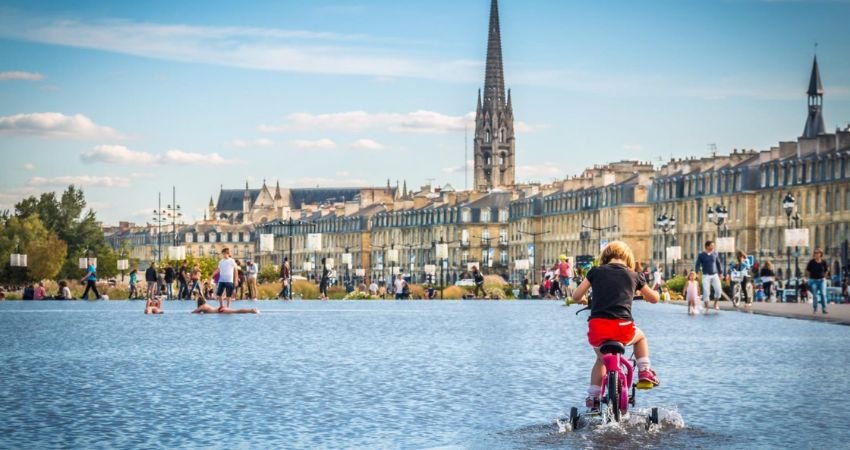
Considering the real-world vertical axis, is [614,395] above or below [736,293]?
below

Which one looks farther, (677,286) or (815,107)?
(815,107)

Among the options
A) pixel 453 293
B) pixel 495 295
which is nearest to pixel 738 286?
pixel 495 295

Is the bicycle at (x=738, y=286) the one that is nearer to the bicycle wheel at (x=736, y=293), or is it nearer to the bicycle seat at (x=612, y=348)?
the bicycle wheel at (x=736, y=293)

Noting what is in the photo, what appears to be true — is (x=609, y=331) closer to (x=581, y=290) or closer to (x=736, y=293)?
(x=581, y=290)

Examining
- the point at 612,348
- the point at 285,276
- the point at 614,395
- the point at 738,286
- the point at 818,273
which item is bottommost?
the point at 614,395

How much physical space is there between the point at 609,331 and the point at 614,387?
0.44 m

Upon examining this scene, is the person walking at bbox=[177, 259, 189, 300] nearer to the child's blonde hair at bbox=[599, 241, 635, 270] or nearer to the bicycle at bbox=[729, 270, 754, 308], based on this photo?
the bicycle at bbox=[729, 270, 754, 308]

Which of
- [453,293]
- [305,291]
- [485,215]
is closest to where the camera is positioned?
[305,291]

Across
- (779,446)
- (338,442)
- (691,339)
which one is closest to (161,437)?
(338,442)

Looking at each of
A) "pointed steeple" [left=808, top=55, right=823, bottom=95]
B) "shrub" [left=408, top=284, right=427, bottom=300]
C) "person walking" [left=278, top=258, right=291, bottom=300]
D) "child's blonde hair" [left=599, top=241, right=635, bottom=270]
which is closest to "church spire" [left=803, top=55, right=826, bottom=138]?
"pointed steeple" [left=808, top=55, right=823, bottom=95]

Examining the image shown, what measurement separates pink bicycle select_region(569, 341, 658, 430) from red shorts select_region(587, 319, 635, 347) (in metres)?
0.08

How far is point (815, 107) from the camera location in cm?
14012

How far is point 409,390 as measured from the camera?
16.5 meters

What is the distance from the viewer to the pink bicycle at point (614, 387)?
1256 cm
